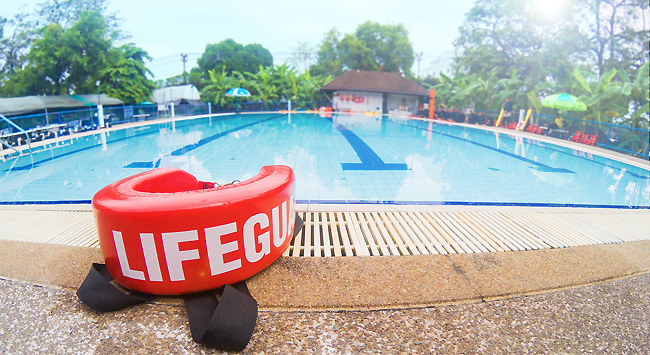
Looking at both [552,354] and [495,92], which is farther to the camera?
[495,92]

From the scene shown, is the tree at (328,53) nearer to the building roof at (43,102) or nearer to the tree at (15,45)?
the building roof at (43,102)

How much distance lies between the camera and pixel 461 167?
9.00 m

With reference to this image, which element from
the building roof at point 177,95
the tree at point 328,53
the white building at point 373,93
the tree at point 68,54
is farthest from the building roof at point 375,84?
the tree at point 68,54

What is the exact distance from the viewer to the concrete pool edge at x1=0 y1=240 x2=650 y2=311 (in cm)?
266

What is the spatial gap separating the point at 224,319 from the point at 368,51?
39.5 meters

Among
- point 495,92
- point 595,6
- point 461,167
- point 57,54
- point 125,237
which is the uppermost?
point 595,6

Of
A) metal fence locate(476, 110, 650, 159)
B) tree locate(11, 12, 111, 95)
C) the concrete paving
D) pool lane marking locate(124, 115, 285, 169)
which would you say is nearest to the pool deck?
the concrete paving

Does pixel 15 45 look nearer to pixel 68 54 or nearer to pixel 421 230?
pixel 68 54

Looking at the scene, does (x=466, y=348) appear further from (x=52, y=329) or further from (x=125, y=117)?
(x=125, y=117)

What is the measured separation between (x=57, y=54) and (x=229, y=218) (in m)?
22.2

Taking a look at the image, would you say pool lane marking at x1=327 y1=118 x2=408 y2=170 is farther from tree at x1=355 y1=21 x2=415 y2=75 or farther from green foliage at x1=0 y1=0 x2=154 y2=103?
tree at x1=355 y1=21 x2=415 y2=75

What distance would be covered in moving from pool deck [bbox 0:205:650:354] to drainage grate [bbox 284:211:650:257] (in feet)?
0.43

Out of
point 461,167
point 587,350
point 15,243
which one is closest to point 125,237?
point 15,243

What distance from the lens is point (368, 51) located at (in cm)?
3847
